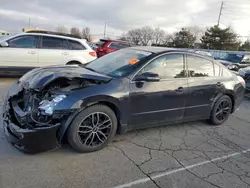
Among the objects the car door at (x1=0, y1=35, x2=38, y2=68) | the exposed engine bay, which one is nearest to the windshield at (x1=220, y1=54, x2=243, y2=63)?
the car door at (x1=0, y1=35, x2=38, y2=68)

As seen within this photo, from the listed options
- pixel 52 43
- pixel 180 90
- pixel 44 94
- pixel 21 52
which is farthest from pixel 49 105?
pixel 52 43

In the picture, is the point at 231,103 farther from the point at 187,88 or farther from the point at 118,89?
the point at 118,89

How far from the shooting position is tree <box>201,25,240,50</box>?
153 ft

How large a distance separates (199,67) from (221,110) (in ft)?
3.94

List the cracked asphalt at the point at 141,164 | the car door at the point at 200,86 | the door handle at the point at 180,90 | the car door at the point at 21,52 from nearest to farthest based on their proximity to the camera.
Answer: the cracked asphalt at the point at 141,164, the door handle at the point at 180,90, the car door at the point at 200,86, the car door at the point at 21,52

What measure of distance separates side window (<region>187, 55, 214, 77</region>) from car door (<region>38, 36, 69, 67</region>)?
5103 millimetres

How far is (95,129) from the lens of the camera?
10.6ft

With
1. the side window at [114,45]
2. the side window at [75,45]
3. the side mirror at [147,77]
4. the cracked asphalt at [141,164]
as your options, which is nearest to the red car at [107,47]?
the side window at [114,45]

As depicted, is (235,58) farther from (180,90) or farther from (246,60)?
(180,90)

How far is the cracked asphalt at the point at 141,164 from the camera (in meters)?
2.60

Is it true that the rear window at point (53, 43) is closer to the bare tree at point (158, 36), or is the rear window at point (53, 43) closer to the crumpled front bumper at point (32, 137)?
the crumpled front bumper at point (32, 137)

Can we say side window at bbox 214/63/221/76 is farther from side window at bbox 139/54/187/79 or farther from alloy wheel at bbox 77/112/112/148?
alloy wheel at bbox 77/112/112/148

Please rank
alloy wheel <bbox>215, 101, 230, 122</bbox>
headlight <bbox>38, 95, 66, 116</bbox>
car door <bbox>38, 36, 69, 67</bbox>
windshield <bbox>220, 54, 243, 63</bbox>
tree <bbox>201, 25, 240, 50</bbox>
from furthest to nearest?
tree <bbox>201, 25, 240, 50</bbox>, windshield <bbox>220, 54, 243, 63</bbox>, car door <bbox>38, 36, 69, 67</bbox>, alloy wheel <bbox>215, 101, 230, 122</bbox>, headlight <bbox>38, 95, 66, 116</bbox>

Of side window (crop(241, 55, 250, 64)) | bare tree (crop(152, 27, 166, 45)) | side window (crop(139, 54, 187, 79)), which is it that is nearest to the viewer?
side window (crop(139, 54, 187, 79))
